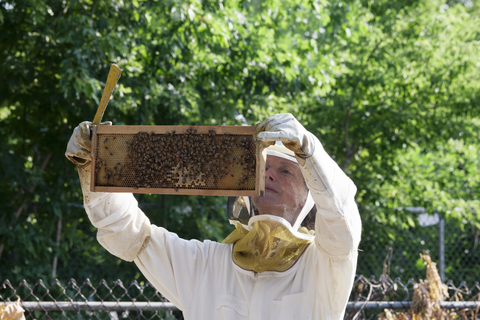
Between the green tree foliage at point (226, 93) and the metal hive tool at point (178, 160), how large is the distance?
2.25 m

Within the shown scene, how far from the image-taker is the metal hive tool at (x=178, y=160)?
7.07 ft

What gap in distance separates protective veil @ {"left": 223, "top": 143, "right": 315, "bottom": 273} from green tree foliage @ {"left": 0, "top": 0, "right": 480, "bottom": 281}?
8.32 ft

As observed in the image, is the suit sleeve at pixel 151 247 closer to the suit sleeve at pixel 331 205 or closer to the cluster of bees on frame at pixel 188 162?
the cluster of bees on frame at pixel 188 162

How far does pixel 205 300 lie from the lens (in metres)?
2.42

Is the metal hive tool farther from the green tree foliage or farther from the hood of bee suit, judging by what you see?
the green tree foliage

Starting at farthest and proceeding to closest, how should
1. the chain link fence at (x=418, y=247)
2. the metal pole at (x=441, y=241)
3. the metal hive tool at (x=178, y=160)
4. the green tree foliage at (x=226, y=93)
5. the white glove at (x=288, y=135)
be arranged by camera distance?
the chain link fence at (x=418, y=247) < the metal pole at (x=441, y=241) < the green tree foliage at (x=226, y=93) < the metal hive tool at (x=178, y=160) < the white glove at (x=288, y=135)

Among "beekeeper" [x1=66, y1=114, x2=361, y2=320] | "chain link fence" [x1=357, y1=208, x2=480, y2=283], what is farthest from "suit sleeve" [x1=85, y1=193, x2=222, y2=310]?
"chain link fence" [x1=357, y1=208, x2=480, y2=283]

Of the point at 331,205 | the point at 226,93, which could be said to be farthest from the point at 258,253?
the point at 226,93

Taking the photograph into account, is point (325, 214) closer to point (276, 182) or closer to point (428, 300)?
point (276, 182)

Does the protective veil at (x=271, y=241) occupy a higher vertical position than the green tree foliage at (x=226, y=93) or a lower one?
lower

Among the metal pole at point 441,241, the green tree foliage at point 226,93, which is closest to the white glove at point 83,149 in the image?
the green tree foliage at point 226,93

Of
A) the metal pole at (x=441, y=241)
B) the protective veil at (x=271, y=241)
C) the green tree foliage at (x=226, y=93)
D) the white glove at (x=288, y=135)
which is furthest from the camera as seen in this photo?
the metal pole at (x=441, y=241)

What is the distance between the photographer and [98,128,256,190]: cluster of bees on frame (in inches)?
85.4

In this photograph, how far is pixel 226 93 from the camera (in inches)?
230
